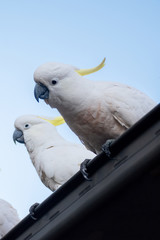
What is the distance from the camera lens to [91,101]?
3.06 metres

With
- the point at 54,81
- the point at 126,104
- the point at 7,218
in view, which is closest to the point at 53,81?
the point at 54,81

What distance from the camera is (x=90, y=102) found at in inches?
121

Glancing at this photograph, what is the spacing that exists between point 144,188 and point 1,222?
2.78 meters

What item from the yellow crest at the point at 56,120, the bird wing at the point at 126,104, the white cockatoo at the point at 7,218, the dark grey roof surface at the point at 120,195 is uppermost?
the yellow crest at the point at 56,120

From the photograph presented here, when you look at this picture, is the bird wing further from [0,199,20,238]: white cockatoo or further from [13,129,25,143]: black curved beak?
[0,199,20,238]: white cockatoo

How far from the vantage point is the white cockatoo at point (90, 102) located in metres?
3.04

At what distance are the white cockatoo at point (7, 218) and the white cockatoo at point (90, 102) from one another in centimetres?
130

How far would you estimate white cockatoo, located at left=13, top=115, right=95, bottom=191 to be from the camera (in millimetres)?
3713

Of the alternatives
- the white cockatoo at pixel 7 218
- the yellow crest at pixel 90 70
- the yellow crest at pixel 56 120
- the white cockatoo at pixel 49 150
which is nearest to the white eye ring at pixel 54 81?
the yellow crest at pixel 90 70

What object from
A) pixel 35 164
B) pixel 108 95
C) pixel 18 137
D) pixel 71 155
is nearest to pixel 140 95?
pixel 108 95

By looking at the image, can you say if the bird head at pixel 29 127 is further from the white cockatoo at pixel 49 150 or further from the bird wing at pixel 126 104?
the bird wing at pixel 126 104

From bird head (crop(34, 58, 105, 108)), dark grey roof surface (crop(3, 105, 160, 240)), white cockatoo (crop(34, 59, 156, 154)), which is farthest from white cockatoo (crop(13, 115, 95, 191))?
dark grey roof surface (crop(3, 105, 160, 240))

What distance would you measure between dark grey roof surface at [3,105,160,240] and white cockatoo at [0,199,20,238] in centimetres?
228

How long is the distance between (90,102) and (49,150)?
1.04 meters
